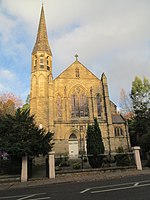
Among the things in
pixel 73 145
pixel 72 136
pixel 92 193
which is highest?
pixel 72 136

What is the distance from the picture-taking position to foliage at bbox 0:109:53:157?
13.4 m

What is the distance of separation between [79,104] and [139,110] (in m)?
10.4

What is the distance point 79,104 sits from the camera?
30.6 meters

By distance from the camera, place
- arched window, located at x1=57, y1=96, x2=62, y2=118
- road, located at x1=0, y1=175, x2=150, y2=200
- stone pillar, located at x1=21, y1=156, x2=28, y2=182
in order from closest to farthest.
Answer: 1. road, located at x1=0, y1=175, x2=150, y2=200
2. stone pillar, located at x1=21, y1=156, x2=28, y2=182
3. arched window, located at x1=57, y1=96, x2=62, y2=118

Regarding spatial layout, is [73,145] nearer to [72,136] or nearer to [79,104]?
[72,136]

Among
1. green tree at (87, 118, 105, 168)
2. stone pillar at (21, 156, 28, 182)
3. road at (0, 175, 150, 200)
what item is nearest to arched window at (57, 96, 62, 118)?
green tree at (87, 118, 105, 168)

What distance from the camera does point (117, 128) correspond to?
29500mm

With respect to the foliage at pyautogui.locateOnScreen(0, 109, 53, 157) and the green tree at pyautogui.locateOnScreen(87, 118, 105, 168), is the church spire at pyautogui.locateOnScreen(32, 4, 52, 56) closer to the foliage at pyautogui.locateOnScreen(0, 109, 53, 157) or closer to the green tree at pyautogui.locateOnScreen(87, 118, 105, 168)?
the foliage at pyautogui.locateOnScreen(0, 109, 53, 157)

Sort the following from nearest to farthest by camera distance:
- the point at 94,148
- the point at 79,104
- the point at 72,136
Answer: the point at 94,148 < the point at 72,136 < the point at 79,104

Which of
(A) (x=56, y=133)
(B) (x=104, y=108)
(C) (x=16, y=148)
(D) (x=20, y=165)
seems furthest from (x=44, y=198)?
(B) (x=104, y=108)

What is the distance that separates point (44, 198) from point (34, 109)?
22335 mm

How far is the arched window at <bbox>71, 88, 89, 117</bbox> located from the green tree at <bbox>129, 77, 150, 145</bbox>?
8.64 meters

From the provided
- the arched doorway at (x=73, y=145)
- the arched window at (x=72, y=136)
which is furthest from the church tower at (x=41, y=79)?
the arched doorway at (x=73, y=145)

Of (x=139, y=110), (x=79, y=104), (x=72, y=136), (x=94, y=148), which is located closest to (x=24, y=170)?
(x=94, y=148)
